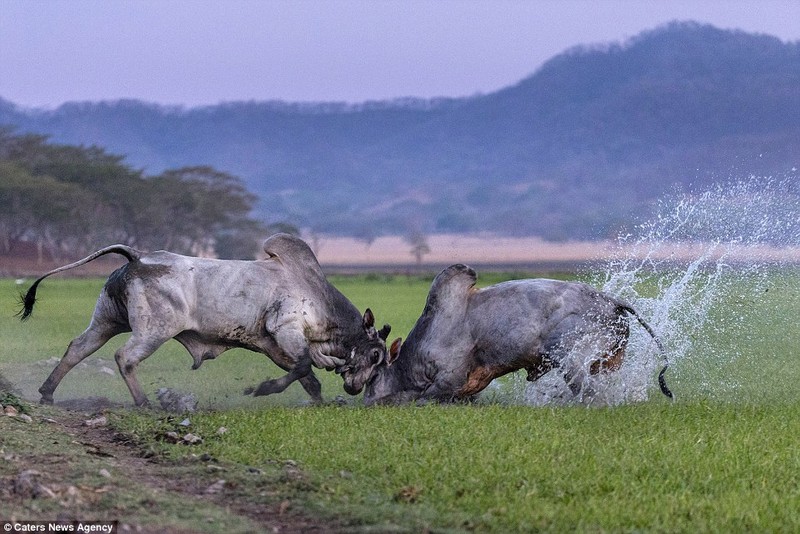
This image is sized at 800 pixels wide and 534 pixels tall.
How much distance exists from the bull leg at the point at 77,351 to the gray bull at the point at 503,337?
7.72 feet

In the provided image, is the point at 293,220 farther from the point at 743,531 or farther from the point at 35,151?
the point at 743,531

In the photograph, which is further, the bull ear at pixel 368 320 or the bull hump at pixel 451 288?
the bull ear at pixel 368 320

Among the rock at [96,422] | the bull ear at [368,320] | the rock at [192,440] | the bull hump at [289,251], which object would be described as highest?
the bull hump at [289,251]

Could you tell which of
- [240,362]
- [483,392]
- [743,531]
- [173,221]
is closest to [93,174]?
[173,221]

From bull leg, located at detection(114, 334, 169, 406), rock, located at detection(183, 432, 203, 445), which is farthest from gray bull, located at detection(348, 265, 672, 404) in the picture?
rock, located at detection(183, 432, 203, 445)

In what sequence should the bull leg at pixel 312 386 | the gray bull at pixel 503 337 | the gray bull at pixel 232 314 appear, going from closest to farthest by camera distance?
the gray bull at pixel 503 337, the gray bull at pixel 232 314, the bull leg at pixel 312 386

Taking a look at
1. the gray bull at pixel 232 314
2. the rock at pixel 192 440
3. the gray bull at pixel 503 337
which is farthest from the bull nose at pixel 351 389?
the rock at pixel 192 440

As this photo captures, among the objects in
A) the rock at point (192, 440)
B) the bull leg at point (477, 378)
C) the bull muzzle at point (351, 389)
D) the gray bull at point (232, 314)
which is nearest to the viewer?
the rock at point (192, 440)

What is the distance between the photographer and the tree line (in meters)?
58.2

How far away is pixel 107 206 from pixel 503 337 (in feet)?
177

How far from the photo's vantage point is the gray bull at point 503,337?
33.6 feet

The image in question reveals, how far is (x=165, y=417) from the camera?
959cm

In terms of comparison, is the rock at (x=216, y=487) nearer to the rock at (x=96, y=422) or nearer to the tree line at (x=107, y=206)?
the rock at (x=96, y=422)

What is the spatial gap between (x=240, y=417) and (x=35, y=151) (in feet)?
204
